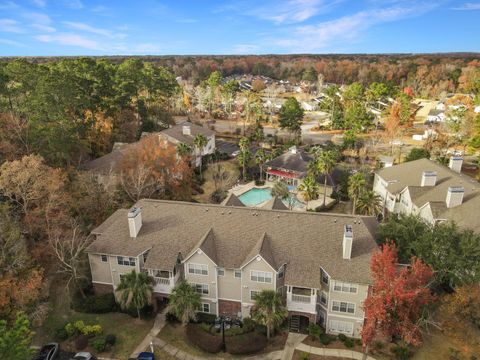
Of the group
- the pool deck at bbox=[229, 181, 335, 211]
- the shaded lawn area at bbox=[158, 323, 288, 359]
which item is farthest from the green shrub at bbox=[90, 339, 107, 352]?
the pool deck at bbox=[229, 181, 335, 211]

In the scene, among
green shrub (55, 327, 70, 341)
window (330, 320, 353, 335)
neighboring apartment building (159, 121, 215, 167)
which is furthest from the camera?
neighboring apartment building (159, 121, 215, 167)

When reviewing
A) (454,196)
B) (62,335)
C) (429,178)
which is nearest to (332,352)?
(62,335)

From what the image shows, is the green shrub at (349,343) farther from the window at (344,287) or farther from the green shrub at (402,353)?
the window at (344,287)

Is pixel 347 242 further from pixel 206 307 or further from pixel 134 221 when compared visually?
pixel 134 221

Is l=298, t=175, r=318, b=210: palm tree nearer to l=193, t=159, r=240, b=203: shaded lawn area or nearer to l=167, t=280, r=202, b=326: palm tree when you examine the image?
l=193, t=159, r=240, b=203: shaded lawn area

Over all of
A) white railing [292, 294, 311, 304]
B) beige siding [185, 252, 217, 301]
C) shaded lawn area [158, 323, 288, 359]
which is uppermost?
beige siding [185, 252, 217, 301]

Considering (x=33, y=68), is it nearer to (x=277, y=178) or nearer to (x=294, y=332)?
(x=277, y=178)

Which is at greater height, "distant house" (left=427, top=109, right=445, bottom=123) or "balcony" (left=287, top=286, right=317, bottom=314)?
"distant house" (left=427, top=109, right=445, bottom=123)

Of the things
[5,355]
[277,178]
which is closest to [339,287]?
[5,355]
